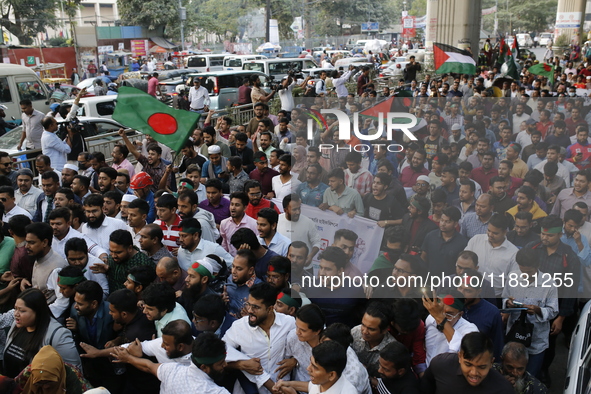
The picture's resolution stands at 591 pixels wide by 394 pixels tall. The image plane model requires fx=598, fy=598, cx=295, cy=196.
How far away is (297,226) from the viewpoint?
532cm

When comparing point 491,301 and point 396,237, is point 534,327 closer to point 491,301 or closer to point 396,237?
point 491,301

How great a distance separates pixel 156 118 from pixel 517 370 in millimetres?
4580

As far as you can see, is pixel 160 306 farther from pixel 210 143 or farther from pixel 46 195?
pixel 210 143

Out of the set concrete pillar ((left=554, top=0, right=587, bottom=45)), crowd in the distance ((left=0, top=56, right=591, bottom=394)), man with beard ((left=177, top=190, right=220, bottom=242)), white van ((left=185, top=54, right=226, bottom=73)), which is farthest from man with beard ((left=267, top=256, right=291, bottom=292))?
concrete pillar ((left=554, top=0, right=587, bottom=45))

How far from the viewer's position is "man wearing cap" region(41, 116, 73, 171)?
319 inches

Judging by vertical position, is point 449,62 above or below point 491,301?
above

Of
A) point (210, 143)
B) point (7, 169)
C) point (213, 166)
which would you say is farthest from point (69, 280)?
point (210, 143)

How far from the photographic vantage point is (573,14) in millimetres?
36125

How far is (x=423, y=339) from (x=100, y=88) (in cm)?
1804

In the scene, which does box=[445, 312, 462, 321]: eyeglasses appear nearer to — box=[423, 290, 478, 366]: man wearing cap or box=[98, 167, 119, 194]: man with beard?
box=[423, 290, 478, 366]: man wearing cap

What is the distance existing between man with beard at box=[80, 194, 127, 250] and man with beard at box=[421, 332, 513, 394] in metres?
3.14

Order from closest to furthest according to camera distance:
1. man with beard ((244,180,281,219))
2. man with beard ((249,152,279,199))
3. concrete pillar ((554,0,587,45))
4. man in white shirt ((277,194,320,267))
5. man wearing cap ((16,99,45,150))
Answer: man in white shirt ((277,194,320,267))
man with beard ((244,180,281,219))
man with beard ((249,152,279,199))
man wearing cap ((16,99,45,150))
concrete pillar ((554,0,587,45))

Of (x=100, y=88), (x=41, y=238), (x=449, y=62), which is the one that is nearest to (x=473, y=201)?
(x=41, y=238)

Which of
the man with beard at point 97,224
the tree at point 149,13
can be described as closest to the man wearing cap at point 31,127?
the man with beard at point 97,224
